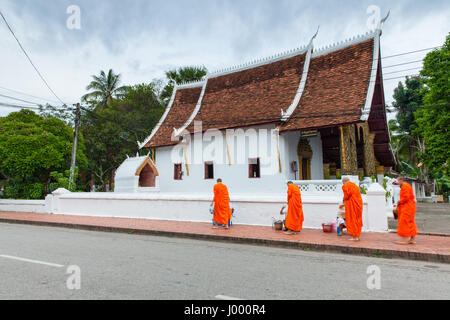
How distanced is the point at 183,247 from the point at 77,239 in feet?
10.2

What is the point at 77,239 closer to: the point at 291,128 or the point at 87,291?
the point at 87,291

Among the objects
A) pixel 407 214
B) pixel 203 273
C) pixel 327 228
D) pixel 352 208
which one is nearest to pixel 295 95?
pixel 327 228

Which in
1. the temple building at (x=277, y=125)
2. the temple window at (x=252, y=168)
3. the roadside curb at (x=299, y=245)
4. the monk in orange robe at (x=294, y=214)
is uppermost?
the temple building at (x=277, y=125)

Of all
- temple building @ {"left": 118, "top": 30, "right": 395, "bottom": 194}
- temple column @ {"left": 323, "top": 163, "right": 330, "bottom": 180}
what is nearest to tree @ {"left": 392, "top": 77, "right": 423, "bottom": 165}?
temple column @ {"left": 323, "top": 163, "right": 330, "bottom": 180}

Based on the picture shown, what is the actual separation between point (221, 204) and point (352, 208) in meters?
3.68

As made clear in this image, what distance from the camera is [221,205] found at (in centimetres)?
962

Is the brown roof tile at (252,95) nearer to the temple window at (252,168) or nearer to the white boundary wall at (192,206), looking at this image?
the temple window at (252,168)

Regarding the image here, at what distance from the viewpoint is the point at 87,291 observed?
387 cm

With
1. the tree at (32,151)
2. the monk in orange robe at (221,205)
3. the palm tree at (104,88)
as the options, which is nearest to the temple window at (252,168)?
the monk in orange robe at (221,205)

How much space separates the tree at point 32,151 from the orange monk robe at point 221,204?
1084 cm

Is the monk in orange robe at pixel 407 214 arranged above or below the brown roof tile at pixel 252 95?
below

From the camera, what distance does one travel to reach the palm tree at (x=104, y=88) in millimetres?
36125
